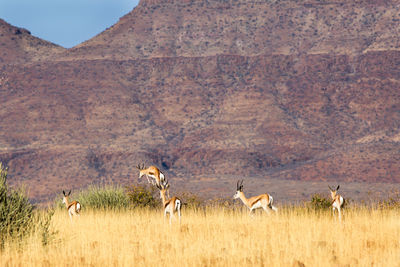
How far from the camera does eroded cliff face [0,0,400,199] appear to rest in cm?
9019

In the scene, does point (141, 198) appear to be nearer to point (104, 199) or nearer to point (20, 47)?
point (104, 199)

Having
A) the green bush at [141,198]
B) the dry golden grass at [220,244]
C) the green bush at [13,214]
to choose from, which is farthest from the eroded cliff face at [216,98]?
the green bush at [13,214]

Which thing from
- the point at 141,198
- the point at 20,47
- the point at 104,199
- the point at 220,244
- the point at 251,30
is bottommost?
the point at 220,244

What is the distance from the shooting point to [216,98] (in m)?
111

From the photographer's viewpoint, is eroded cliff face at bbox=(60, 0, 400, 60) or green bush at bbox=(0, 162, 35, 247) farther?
eroded cliff face at bbox=(60, 0, 400, 60)

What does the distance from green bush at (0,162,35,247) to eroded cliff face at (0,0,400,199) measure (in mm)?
66954

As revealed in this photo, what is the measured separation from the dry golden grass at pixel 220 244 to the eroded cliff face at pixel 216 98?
212 ft

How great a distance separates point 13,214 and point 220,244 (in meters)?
4.02

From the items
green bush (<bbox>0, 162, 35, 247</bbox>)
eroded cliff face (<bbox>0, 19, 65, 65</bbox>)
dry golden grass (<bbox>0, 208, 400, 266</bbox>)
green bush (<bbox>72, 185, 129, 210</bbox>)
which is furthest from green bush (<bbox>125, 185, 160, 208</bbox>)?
eroded cliff face (<bbox>0, 19, 65, 65</bbox>)

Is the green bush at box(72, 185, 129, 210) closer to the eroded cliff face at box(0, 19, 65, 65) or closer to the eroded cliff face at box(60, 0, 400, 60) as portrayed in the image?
the eroded cliff face at box(60, 0, 400, 60)

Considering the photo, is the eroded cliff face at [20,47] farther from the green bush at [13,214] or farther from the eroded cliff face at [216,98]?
the green bush at [13,214]

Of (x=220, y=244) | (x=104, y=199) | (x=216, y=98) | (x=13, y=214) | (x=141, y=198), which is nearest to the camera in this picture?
(x=220, y=244)

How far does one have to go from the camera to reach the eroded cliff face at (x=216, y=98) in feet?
296

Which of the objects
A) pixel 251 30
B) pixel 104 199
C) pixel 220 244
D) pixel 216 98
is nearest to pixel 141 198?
pixel 104 199
